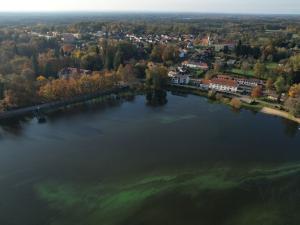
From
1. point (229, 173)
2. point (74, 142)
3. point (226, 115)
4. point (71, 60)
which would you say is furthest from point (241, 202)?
point (71, 60)

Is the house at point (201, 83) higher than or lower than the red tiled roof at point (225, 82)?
lower

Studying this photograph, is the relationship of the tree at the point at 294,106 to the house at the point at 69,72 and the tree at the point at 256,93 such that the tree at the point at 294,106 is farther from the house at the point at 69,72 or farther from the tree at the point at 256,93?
the house at the point at 69,72

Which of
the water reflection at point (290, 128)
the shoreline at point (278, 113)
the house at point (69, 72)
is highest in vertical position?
the house at point (69, 72)

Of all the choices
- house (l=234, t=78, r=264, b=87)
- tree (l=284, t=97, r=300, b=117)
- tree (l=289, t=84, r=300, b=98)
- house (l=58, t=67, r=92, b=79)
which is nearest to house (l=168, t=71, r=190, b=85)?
house (l=234, t=78, r=264, b=87)

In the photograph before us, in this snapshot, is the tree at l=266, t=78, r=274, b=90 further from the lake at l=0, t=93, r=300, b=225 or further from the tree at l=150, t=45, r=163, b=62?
the tree at l=150, t=45, r=163, b=62

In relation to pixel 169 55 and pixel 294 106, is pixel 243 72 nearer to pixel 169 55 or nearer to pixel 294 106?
pixel 169 55

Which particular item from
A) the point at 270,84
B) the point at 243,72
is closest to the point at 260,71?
the point at 243,72

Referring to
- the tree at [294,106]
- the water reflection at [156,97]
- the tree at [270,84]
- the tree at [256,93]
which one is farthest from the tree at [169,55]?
the tree at [294,106]
